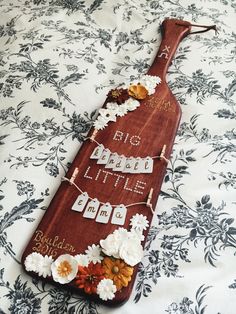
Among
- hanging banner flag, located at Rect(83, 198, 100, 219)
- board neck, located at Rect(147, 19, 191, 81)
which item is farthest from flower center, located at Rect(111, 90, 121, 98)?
hanging banner flag, located at Rect(83, 198, 100, 219)

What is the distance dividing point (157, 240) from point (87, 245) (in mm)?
123

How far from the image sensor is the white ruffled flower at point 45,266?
635 millimetres

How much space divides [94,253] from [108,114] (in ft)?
1.14

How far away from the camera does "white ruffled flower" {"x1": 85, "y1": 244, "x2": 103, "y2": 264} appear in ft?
2.14

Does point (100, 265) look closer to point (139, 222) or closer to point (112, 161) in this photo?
point (139, 222)

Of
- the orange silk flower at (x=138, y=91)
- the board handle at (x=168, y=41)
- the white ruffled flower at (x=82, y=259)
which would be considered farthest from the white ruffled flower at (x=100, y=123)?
the white ruffled flower at (x=82, y=259)

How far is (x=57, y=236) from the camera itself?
68cm

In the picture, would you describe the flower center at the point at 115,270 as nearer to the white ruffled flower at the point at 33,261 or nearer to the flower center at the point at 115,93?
the white ruffled flower at the point at 33,261

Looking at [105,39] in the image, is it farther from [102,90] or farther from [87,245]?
[87,245]

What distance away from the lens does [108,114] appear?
2.92 ft

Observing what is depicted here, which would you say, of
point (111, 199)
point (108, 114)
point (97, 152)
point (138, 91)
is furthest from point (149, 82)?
point (111, 199)

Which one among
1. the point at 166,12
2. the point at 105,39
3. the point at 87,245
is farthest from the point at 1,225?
the point at 166,12

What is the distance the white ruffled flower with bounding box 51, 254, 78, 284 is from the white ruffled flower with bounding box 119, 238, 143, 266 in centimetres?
8

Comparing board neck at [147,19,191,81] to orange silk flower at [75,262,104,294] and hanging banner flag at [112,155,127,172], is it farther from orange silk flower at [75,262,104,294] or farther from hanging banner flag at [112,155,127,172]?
orange silk flower at [75,262,104,294]
